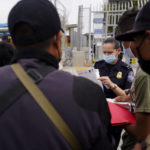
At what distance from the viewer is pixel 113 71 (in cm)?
285

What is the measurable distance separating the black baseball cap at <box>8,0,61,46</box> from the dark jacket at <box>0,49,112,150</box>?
13cm

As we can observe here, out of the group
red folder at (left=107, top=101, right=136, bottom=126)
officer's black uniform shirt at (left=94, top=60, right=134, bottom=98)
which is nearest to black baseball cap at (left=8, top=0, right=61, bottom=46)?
red folder at (left=107, top=101, right=136, bottom=126)

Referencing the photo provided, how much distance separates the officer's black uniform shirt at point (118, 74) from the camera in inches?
106

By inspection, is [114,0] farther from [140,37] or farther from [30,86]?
[30,86]

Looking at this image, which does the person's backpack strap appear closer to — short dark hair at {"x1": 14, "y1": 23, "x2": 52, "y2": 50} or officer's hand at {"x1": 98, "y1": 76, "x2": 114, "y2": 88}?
short dark hair at {"x1": 14, "y1": 23, "x2": 52, "y2": 50}

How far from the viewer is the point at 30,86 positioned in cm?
91

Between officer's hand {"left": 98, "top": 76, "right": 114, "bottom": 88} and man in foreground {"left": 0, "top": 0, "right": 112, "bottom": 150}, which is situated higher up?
man in foreground {"left": 0, "top": 0, "right": 112, "bottom": 150}

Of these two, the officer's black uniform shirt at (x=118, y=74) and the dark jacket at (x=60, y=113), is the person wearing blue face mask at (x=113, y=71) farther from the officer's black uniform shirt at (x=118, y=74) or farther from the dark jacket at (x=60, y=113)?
the dark jacket at (x=60, y=113)

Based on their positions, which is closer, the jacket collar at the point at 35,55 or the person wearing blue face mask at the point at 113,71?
the jacket collar at the point at 35,55

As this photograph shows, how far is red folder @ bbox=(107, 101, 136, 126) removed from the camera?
1.51m

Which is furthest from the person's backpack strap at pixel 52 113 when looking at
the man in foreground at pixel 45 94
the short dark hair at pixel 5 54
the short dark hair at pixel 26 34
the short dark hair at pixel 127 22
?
the short dark hair at pixel 5 54

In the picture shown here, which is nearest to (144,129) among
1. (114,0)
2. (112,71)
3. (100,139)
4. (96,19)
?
(100,139)

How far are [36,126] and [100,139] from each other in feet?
1.03

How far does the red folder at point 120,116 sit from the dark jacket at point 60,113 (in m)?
0.55
